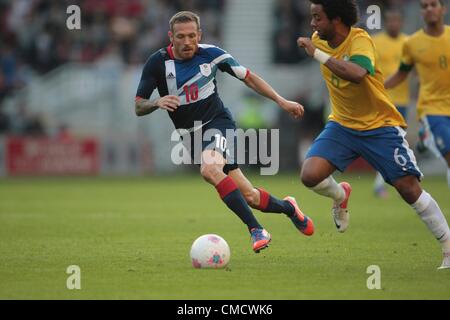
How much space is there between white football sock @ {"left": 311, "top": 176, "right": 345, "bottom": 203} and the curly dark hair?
1.73 m

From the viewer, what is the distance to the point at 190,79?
30.8ft

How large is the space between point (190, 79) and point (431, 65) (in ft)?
12.5

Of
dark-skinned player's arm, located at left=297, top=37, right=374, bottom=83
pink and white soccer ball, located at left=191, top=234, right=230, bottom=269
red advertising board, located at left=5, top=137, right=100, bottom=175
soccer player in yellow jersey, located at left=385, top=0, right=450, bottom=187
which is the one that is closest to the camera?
dark-skinned player's arm, located at left=297, top=37, right=374, bottom=83

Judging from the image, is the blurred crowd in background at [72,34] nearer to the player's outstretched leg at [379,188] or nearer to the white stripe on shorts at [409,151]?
the player's outstretched leg at [379,188]

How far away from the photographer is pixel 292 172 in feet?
81.0

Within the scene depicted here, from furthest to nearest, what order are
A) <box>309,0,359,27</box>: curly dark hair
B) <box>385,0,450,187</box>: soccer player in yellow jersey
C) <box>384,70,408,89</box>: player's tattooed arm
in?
<box>385,0,450,187</box>: soccer player in yellow jersey → <box>384,70,408,89</box>: player's tattooed arm → <box>309,0,359,27</box>: curly dark hair

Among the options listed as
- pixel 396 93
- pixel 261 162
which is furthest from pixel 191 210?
pixel 261 162

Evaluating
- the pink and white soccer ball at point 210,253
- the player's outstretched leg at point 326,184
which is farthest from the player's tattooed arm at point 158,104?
the player's outstretched leg at point 326,184

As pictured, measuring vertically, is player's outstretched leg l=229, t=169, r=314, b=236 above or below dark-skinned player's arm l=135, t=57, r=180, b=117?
below

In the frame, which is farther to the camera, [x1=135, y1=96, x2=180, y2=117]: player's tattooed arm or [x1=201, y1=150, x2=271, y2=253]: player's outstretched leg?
[x1=201, y1=150, x2=271, y2=253]: player's outstretched leg

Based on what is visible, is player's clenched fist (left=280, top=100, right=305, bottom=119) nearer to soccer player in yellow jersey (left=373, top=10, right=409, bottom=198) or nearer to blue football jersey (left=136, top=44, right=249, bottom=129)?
blue football jersey (left=136, top=44, right=249, bottom=129)

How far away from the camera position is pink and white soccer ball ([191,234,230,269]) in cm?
848

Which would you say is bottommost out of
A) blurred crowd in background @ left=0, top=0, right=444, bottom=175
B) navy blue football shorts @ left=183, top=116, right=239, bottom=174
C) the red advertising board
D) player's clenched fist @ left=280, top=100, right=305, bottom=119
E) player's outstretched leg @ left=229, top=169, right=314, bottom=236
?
player's outstretched leg @ left=229, top=169, right=314, bottom=236

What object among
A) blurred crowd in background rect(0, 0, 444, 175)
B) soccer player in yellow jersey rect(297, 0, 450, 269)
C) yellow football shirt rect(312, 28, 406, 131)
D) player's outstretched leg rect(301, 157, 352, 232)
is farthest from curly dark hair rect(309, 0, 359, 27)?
blurred crowd in background rect(0, 0, 444, 175)
